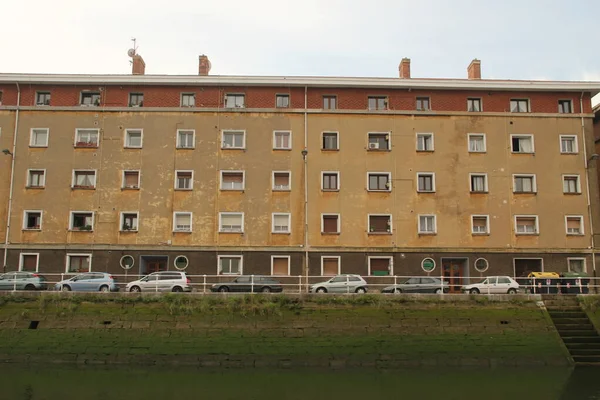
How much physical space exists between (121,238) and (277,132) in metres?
12.4

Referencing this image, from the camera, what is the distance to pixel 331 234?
35219 millimetres

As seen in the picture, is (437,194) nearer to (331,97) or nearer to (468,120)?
Result: (468,120)

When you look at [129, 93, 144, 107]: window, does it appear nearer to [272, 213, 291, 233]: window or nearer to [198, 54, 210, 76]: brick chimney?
[198, 54, 210, 76]: brick chimney

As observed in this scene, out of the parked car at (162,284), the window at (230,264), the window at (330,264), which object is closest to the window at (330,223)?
the window at (330,264)

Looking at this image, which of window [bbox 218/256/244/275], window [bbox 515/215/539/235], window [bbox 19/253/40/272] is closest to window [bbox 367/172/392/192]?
window [bbox 515/215/539/235]

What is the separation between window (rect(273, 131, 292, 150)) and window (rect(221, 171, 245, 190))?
307cm

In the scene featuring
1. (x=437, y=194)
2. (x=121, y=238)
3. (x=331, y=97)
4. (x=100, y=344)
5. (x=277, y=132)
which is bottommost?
(x=100, y=344)

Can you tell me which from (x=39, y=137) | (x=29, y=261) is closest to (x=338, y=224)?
(x=29, y=261)

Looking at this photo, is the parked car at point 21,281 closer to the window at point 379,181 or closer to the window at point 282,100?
the window at point 282,100

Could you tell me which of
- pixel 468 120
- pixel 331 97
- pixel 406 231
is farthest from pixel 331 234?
pixel 468 120

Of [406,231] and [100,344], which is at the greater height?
[406,231]

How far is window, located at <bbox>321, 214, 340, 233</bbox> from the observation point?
35.4 m

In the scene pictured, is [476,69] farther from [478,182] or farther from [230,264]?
[230,264]

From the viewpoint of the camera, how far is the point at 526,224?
117 ft
